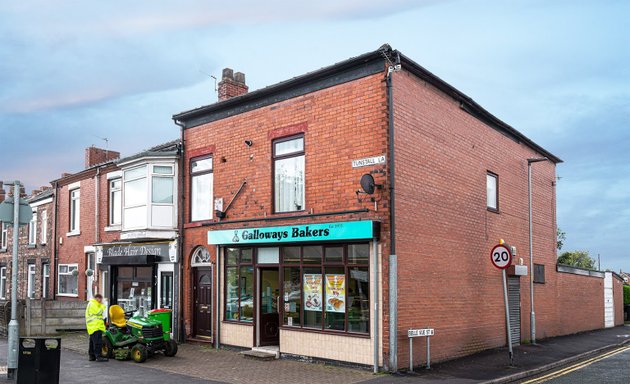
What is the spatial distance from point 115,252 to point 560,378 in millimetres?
15100

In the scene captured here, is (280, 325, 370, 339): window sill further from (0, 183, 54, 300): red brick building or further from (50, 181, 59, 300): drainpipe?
(0, 183, 54, 300): red brick building

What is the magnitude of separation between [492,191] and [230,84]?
9.14m

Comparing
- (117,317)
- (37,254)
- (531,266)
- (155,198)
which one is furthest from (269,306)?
(37,254)

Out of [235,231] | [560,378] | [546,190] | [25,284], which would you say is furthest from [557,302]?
[25,284]

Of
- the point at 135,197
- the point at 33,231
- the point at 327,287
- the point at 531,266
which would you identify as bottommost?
the point at 327,287

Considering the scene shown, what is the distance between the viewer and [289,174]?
1599 centimetres

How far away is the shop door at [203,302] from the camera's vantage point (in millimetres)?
18203

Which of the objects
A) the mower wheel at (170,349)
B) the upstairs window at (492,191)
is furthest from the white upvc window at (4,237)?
the upstairs window at (492,191)

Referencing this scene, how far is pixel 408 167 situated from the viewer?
14.3 m

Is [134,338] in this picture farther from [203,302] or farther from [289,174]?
[289,174]

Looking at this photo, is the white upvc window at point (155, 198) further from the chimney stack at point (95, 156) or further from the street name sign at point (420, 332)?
the street name sign at point (420, 332)

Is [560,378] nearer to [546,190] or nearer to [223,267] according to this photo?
[223,267]

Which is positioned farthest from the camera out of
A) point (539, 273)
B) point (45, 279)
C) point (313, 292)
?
point (45, 279)

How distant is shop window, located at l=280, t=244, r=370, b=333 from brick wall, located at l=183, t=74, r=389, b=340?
2.72 ft
